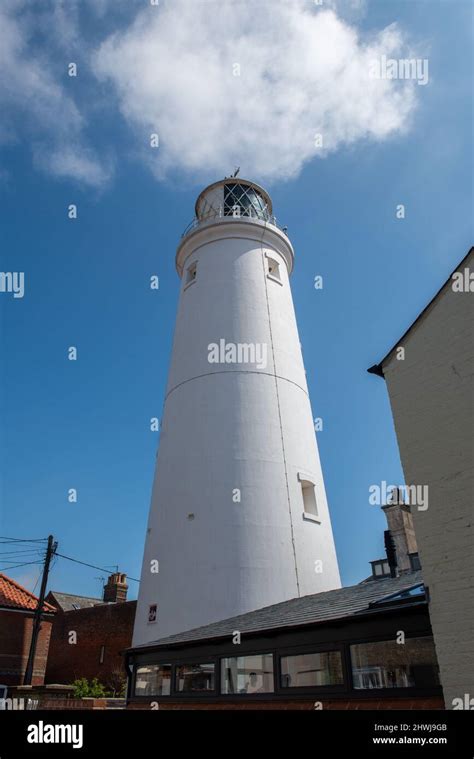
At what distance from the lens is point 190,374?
14477mm

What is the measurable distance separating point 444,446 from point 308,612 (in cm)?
352

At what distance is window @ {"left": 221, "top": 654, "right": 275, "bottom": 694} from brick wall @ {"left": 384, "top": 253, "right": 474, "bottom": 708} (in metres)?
2.84

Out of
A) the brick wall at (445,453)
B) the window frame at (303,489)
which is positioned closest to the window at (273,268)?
the window frame at (303,489)

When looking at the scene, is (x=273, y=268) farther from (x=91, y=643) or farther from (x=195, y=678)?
(x=91, y=643)

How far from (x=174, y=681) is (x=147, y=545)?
14.3 ft

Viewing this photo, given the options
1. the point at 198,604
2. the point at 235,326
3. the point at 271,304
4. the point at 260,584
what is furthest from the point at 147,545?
the point at 271,304

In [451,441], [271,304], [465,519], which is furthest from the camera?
[271,304]

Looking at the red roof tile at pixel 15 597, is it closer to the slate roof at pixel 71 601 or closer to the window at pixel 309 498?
the slate roof at pixel 71 601

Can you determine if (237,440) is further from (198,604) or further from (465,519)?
(465,519)

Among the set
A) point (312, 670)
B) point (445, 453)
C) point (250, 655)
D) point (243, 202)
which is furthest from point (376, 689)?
point (243, 202)

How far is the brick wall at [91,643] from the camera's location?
21359 millimetres

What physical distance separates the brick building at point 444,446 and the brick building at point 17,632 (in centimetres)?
1866

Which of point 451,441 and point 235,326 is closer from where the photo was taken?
point 451,441

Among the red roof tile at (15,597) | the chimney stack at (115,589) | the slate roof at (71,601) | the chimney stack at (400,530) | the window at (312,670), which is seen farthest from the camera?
the slate roof at (71,601)
